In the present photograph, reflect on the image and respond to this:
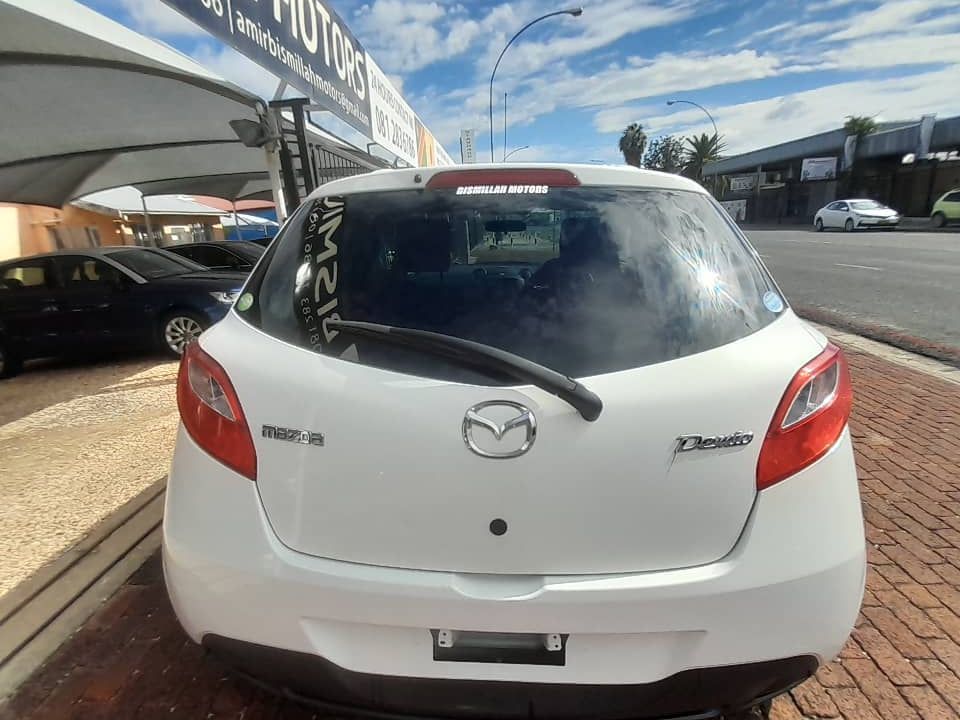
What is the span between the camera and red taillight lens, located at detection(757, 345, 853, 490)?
1.39 metres

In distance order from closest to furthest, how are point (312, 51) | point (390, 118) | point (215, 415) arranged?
point (215, 415) < point (312, 51) < point (390, 118)

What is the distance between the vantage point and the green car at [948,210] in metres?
25.4

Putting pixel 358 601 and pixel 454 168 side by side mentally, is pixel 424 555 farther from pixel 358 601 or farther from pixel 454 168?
pixel 454 168

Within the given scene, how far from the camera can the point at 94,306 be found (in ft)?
24.2

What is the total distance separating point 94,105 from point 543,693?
9.81 m

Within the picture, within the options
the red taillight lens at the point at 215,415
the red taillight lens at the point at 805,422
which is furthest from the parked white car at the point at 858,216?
the red taillight lens at the point at 215,415

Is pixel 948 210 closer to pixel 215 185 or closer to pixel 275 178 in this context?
pixel 215 185

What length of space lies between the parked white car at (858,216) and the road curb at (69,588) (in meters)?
32.4

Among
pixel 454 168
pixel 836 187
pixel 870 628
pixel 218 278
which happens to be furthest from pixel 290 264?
pixel 836 187

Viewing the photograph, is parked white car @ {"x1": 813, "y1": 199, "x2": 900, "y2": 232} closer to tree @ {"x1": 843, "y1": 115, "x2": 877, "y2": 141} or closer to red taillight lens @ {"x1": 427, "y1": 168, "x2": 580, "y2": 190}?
tree @ {"x1": 843, "y1": 115, "x2": 877, "y2": 141}

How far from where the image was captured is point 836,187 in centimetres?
4319

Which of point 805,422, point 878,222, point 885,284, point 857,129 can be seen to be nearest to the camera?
point 805,422

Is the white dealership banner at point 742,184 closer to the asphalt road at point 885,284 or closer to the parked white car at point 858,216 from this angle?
the parked white car at point 858,216

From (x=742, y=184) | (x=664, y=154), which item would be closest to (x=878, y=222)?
(x=742, y=184)
